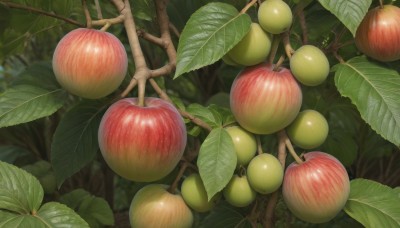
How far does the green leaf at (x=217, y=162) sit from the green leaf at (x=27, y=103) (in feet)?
0.70

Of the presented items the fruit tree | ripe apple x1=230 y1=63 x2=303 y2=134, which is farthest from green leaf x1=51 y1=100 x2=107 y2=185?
ripe apple x1=230 y1=63 x2=303 y2=134

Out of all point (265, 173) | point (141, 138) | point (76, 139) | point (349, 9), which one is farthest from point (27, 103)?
point (349, 9)

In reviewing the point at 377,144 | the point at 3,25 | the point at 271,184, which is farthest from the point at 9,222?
the point at 377,144

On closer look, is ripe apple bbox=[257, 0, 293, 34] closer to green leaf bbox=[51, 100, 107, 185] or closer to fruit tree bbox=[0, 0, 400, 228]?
fruit tree bbox=[0, 0, 400, 228]

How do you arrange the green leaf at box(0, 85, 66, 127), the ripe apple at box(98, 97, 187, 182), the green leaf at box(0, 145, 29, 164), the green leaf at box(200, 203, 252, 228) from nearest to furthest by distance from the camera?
the ripe apple at box(98, 97, 187, 182), the green leaf at box(0, 85, 66, 127), the green leaf at box(200, 203, 252, 228), the green leaf at box(0, 145, 29, 164)

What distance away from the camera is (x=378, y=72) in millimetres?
771

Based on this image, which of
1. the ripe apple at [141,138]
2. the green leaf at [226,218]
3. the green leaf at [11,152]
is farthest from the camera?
the green leaf at [11,152]

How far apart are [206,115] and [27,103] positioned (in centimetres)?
24

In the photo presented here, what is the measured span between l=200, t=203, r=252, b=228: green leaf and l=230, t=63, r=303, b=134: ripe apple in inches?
7.5

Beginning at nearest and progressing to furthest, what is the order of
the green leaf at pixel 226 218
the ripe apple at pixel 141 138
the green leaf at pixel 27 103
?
the ripe apple at pixel 141 138 < the green leaf at pixel 27 103 < the green leaf at pixel 226 218

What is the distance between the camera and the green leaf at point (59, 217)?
0.67m

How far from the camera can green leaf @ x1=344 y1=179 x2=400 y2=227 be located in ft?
2.43

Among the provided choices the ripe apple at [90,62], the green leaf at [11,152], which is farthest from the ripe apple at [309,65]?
the green leaf at [11,152]

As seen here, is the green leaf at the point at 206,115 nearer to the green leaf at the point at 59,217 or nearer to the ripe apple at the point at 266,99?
the ripe apple at the point at 266,99
